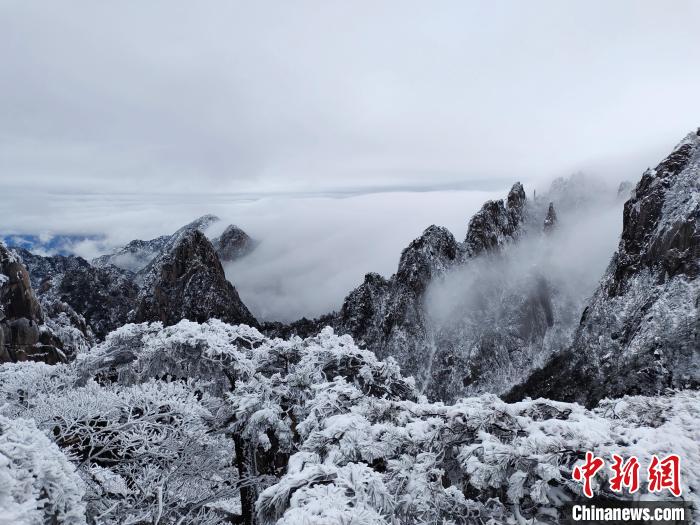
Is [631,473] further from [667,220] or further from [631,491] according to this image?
[667,220]

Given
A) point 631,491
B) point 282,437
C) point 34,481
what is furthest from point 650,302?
point 34,481

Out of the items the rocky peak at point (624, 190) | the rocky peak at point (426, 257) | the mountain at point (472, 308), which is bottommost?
the mountain at point (472, 308)

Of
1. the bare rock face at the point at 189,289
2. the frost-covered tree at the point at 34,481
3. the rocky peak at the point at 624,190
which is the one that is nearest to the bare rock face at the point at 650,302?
the frost-covered tree at the point at 34,481

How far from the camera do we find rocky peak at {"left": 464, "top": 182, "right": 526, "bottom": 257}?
11481cm

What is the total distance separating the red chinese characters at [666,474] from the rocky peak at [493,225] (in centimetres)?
11366

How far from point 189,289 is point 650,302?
9621 centimetres

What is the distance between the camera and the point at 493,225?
119 metres

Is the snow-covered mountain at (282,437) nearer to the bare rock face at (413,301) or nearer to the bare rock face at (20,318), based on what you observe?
the bare rock face at (20,318)

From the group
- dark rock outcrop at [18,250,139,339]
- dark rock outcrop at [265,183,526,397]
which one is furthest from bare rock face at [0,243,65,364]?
→ dark rock outcrop at [18,250,139,339]

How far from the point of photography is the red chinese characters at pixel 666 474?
175 inches

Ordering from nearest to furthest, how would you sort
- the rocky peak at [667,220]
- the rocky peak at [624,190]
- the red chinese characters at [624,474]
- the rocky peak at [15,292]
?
the red chinese characters at [624,474]
the rocky peak at [15,292]
the rocky peak at [667,220]
the rocky peak at [624,190]

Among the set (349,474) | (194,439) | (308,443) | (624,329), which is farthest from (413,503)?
(624,329)

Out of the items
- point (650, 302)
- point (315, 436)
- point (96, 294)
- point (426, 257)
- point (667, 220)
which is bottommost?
point (96, 294)

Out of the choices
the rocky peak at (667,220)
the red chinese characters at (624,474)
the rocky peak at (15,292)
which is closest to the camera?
the red chinese characters at (624,474)
